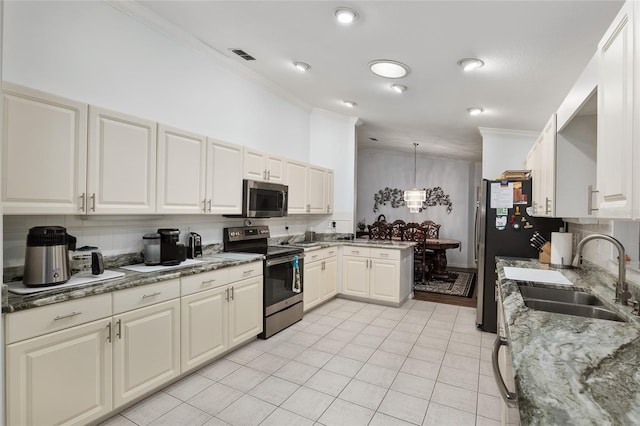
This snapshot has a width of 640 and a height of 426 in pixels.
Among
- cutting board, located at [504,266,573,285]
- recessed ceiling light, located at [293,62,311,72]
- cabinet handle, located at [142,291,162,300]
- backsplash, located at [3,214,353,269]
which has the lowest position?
cabinet handle, located at [142,291,162,300]

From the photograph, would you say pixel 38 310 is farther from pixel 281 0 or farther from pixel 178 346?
pixel 281 0

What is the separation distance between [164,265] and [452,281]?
523cm

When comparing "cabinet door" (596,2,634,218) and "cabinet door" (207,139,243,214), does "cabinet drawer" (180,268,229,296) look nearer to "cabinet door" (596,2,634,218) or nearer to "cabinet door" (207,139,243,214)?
"cabinet door" (207,139,243,214)

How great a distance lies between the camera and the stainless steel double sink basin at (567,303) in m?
1.71

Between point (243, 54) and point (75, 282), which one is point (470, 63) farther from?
point (75, 282)

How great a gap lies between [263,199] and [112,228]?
1.48 metres

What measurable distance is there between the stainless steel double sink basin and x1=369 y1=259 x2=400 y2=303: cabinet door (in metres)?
2.28

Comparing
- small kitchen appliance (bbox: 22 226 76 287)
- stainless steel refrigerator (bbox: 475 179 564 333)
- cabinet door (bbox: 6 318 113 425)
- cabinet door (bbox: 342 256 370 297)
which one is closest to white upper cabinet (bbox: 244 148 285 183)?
cabinet door (bbox: 342 256 370 297)

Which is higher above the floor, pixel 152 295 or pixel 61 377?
pixel 152 295

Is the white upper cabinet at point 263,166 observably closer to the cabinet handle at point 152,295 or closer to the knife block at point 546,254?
the cabinet handle at point 152,295

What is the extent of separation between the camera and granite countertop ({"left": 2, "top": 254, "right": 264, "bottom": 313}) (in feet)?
5.16

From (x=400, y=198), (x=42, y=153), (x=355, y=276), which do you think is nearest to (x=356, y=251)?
(x=355, y=276)

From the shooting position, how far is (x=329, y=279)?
4582 mm

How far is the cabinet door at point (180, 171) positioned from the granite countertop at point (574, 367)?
2.38 metres
